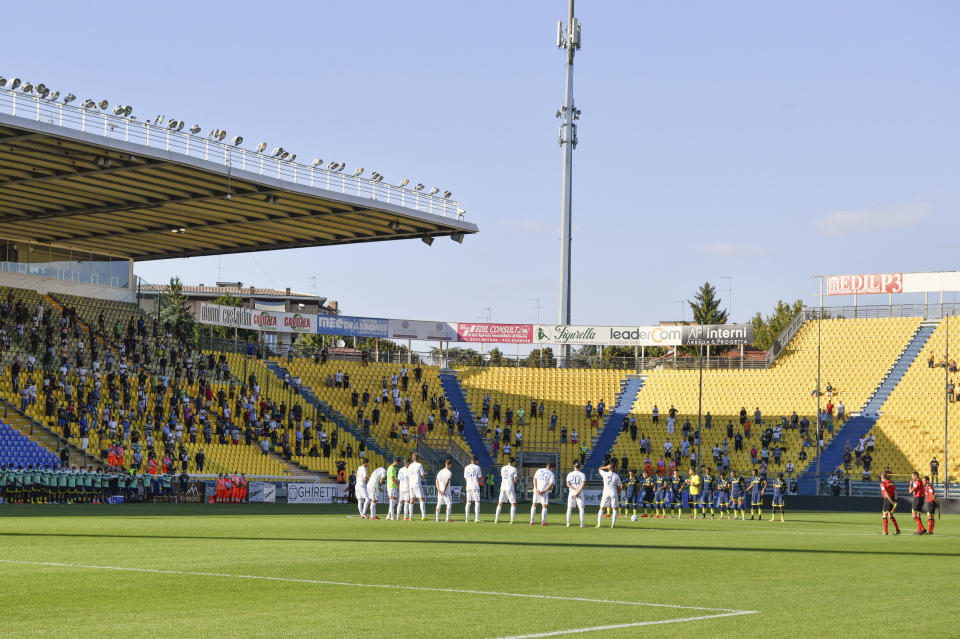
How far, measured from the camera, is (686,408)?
66.8m

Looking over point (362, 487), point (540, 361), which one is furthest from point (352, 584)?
point (540, 361)

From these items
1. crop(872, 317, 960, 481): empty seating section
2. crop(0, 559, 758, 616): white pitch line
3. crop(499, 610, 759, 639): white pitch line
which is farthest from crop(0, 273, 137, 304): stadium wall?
crop(499, 610, 759, 639): white pitch line

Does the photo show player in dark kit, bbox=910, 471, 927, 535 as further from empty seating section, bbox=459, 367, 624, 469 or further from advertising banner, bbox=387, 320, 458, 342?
advertising banner, bbox=387, 320, 458, 342

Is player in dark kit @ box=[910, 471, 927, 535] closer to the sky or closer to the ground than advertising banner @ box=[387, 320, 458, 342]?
closer to the ground

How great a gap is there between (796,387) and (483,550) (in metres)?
49.6

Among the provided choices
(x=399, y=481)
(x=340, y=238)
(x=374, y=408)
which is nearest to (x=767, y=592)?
(x=399, y=481)

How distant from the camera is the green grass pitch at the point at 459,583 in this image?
10602 millimetres

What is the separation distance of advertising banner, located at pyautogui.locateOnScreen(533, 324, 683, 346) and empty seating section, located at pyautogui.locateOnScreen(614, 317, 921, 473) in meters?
2.30

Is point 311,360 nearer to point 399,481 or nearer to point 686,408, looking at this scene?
point 686,408

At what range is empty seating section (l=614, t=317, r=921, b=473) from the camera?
63000 mm

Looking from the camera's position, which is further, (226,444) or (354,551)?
(226,444)

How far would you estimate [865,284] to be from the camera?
72750mm

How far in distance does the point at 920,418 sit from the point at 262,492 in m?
33.3

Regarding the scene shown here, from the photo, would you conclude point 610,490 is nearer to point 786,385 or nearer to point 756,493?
point 756,493
